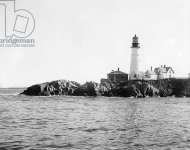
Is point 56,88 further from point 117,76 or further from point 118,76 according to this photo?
point 118,76

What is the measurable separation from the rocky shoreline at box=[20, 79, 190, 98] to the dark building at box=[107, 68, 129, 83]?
8.05 meters

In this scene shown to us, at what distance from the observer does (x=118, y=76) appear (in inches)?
4195

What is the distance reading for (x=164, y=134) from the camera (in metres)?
26.6

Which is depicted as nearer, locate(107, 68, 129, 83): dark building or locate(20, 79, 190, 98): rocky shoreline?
locate(20, 79, 190, 98): rocky shoreline

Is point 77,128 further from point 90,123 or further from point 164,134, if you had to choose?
point 164,134

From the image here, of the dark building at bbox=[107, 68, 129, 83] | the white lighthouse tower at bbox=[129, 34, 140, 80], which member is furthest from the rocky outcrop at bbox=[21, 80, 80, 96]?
the white lighthouse tower at bbox=[129, 34, 140, 80]

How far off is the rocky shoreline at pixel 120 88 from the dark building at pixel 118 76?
317 inches

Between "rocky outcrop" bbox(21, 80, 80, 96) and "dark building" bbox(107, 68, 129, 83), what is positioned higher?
"dark building" bbox(107, 68, 129, 83)

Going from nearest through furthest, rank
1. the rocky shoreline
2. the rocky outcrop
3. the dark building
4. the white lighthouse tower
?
the rocky shoreline < the rocky outcrop < the white lighthouse tower < the dark building

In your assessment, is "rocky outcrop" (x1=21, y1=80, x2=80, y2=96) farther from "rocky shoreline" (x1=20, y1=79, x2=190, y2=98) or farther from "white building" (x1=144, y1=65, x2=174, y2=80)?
"white building" (x1=144, y1=65, x2=174, y2=80)

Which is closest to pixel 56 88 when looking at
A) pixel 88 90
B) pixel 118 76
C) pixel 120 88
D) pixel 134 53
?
pixel 88 90

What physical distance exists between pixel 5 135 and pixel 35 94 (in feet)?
248

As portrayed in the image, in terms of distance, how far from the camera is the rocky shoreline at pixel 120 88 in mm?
94250

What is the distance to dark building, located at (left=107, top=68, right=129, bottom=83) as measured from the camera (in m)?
105
